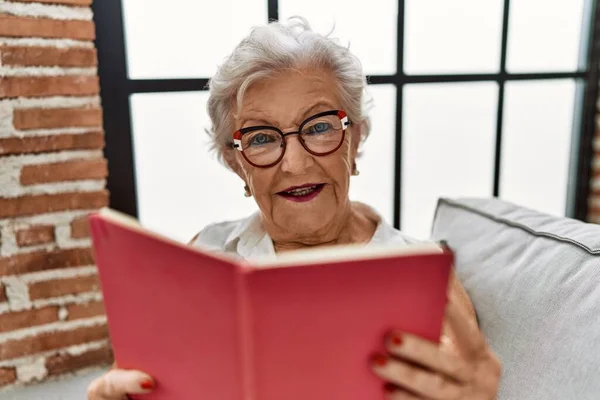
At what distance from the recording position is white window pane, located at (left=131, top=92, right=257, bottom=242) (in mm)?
1734

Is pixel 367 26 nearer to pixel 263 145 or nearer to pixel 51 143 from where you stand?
pixel 263 145

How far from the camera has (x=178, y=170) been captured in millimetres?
1816

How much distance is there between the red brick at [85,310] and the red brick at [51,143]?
51 centimetres

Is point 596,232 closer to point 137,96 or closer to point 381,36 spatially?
point 381,36

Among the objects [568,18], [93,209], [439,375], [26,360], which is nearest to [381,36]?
[568,18]

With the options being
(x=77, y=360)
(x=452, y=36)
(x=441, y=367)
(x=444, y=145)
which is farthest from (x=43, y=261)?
(x=452, y=36)

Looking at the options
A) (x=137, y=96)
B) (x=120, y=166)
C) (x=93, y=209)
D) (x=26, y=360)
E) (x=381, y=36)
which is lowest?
(x=26, y=360)

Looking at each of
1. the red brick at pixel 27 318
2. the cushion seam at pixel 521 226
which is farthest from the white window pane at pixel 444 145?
the red brick at pixel 27 318

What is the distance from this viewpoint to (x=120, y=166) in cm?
167

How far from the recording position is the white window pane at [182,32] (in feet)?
5.40

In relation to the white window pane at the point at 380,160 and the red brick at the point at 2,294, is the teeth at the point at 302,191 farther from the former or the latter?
the red brick at the point at 2,294

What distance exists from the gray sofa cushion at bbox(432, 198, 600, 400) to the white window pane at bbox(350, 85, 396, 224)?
2.35ft

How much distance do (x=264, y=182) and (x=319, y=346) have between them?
0.64 meters

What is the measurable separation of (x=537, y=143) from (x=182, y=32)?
1612 millimetres
